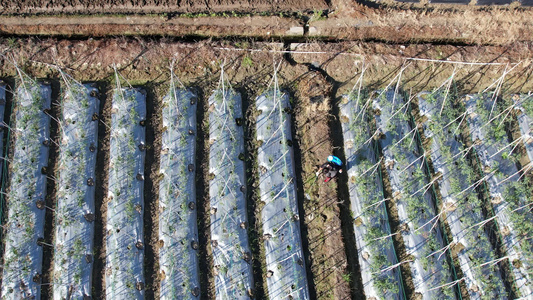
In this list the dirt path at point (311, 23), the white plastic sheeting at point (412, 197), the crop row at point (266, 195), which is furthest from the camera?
the dirt path at point (311, 23)

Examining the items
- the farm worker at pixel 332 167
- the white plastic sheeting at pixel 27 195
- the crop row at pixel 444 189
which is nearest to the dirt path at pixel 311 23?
the crop row at pixel 444 189

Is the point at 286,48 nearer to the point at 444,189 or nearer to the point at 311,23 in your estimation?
the point at 311,23

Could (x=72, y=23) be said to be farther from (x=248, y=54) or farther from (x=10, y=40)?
(x=248, y=54)

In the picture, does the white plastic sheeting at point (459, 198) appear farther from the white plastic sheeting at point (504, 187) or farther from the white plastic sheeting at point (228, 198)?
the white plastic sheeting at point (228, 198)

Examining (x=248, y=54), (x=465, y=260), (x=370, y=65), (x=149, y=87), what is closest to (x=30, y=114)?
(x=149, y=87)

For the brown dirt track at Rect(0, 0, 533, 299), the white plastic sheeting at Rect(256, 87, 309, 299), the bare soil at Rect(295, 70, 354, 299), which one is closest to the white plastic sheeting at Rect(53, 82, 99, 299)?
the brown dirt track at Rect(0, 0, 533, 299)

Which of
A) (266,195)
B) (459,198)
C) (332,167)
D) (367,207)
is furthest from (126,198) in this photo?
(459,198)
